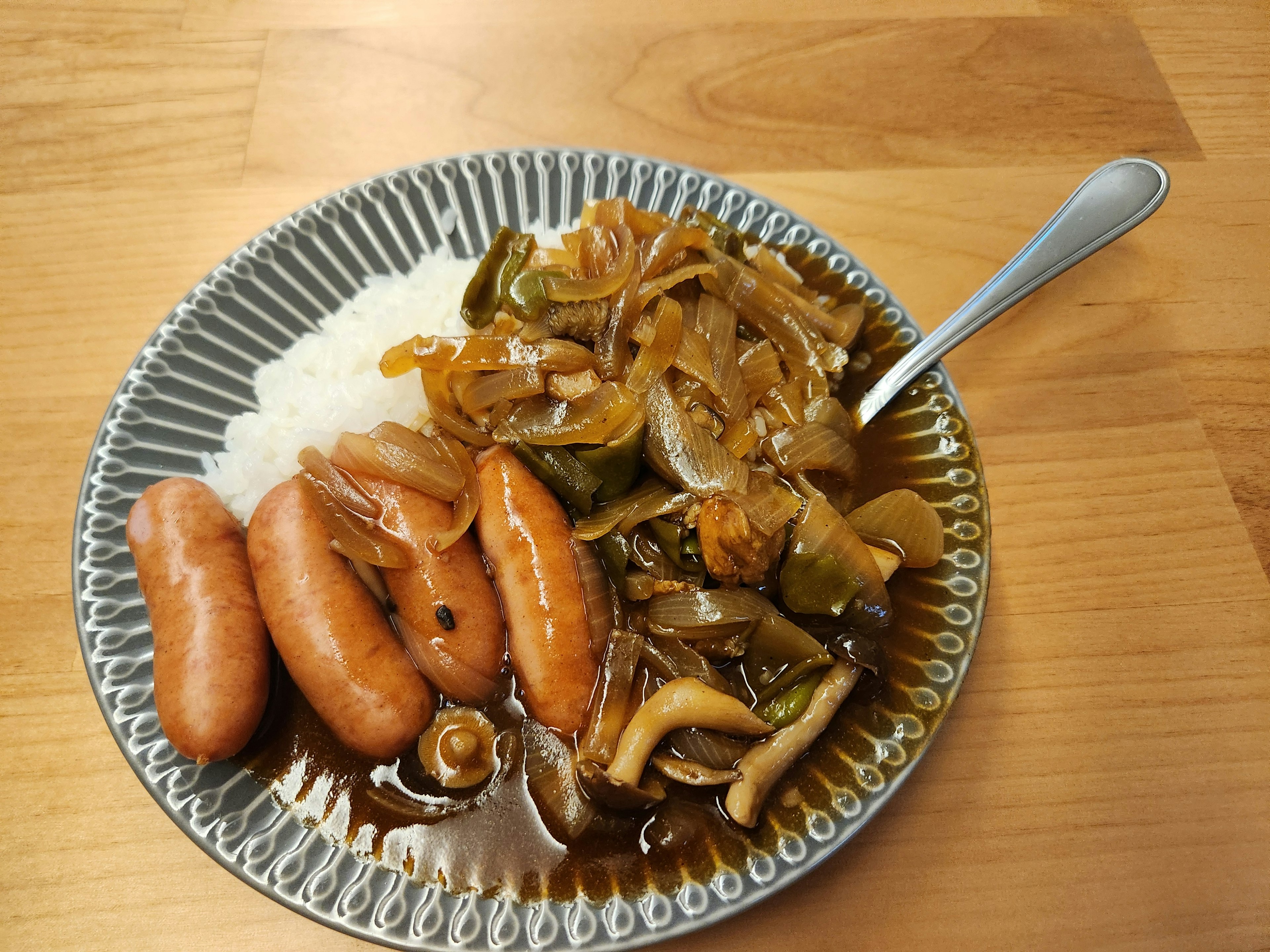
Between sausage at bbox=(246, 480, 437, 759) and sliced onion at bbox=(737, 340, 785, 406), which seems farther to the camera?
sliced onion at bbox=(737, 340, 785, 406)

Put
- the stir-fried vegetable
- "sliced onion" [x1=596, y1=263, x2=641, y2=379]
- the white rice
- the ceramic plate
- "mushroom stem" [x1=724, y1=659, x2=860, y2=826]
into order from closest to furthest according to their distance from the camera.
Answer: the ceramic plate, "mushroom stem" [x1=724, y1=659, x2=860, y2=826], the stir-fried vegetable, "sliced onion" [x1=596, y1=263, x2=641, y2=379], the white rice

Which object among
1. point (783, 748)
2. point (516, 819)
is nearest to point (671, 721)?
point (783, 748)

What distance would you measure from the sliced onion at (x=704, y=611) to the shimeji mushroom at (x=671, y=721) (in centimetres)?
14

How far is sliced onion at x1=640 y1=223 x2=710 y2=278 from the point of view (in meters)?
2.13

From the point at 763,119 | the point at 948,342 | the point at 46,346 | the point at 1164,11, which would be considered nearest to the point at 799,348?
the point at 948,342

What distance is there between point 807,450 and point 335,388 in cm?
141

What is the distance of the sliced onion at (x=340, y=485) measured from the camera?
1.97 metres

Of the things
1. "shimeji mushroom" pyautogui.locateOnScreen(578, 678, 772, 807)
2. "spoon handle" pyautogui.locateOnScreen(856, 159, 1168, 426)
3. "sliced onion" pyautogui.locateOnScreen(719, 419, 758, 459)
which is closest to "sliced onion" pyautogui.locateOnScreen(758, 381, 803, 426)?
"sliced onion" pyautogui.locateOnScreen(719, 419, 758, 459)

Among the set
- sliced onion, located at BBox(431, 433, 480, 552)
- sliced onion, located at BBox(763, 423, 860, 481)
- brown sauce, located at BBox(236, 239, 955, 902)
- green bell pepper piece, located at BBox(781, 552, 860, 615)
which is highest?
sliced onion, located at BBox(763, 423, 860, 481)

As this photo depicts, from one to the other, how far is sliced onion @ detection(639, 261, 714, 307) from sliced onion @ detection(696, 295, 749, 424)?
80mm

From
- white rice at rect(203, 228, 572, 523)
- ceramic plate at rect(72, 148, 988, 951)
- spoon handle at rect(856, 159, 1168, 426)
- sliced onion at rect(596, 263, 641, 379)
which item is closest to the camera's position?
ceramic plate at rect(72, 148, 988, 951)

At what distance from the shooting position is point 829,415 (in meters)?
2.17

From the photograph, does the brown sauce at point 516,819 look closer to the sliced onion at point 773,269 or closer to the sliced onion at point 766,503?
the sliced onion at point 766,503

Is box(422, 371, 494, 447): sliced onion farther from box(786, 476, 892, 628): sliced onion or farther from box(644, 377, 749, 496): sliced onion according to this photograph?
box(786, 476, 892, 628): sliced onion
